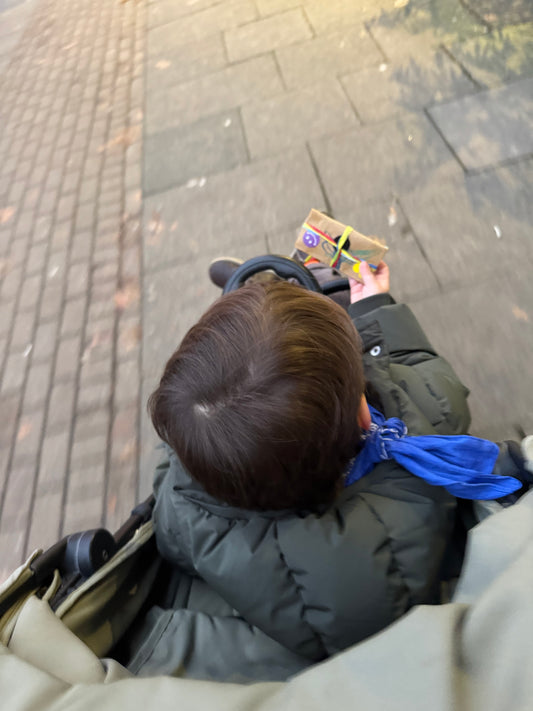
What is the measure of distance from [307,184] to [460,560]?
2.17 m

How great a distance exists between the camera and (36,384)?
98.1 inches

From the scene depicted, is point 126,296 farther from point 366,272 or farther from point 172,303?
point 366,272

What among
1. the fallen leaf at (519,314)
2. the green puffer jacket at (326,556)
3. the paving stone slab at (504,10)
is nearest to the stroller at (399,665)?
the green puffer jacket at (326,556)

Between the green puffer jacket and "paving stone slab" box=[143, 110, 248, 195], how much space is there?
2.40 metres

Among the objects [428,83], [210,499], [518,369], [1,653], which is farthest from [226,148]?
[1,653]

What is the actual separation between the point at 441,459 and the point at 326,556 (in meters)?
0.30

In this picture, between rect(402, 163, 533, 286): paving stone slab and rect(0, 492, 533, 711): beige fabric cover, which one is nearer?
rect(0, 492, 533, 711): beige fabric cover

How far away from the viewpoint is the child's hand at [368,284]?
5.53 ft

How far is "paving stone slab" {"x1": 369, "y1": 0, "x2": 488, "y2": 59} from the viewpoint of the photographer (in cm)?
322

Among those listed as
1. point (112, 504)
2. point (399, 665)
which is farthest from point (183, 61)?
point (399, 665)

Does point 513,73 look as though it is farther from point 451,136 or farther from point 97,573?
point 97,573

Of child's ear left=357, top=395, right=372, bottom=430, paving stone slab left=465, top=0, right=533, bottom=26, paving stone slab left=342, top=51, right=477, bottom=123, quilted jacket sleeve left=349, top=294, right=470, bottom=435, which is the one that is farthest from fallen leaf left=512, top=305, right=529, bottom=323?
paving stone slab left=465, top=0, right=533, bottom=26

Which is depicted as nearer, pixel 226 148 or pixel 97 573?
pixel 97 573

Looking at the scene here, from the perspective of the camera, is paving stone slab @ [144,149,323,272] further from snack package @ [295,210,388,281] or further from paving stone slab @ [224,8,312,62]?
paving stone slab @ [224,8,312,62]
